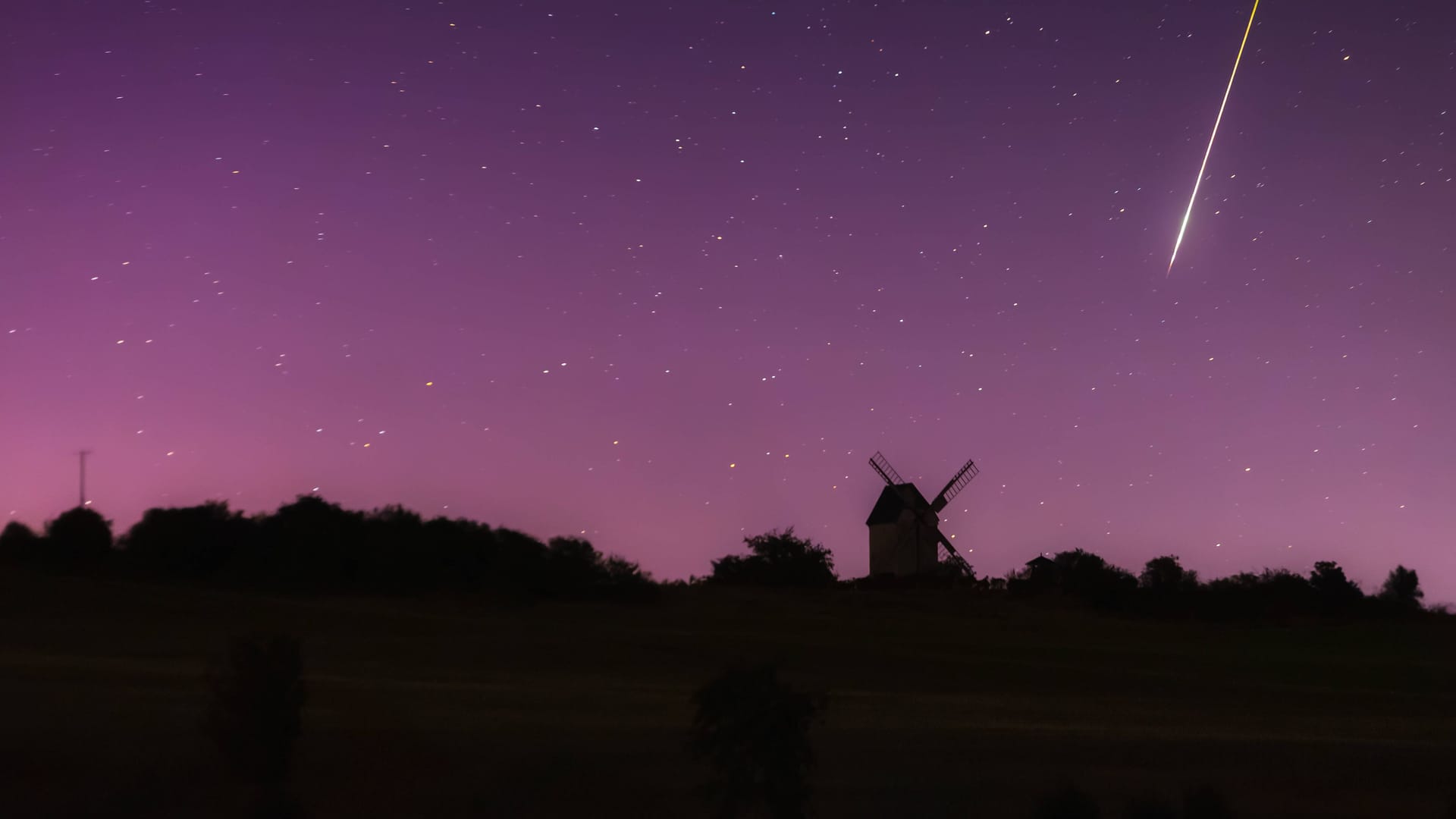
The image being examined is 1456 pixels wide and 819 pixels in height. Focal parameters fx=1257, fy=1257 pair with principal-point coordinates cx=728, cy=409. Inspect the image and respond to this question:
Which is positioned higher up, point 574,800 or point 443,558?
point 443,558

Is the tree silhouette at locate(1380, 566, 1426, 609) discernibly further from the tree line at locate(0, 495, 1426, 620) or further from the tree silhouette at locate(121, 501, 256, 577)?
the tree silhouette at locate(121, 501, 256, 577)

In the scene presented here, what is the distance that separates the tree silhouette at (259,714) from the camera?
43.6 feet

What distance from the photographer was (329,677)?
75.6 feet

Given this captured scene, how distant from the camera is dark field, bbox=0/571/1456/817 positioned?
13.8m

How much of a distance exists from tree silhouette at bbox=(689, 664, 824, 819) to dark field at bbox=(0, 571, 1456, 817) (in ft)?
4.93

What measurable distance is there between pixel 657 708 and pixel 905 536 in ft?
146

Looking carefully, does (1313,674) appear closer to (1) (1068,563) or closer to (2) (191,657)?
(1) (1068,563)

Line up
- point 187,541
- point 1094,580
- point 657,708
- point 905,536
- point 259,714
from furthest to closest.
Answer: point 905,536 < point 1094,580 < point 187,541 < point 657,708 < point 259,714

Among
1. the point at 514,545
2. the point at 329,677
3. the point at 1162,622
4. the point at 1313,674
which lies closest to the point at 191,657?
the point at 329,677

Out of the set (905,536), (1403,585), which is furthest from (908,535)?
(1403,585)

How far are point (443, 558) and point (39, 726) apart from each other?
26255mm

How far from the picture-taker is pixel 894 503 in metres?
64.9

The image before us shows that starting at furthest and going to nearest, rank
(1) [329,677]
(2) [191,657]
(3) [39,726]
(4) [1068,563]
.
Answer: (4) [1068,563], (2) [191,657], (1) [329,677], (3) [39,726]

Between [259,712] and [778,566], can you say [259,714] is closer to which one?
[259,712]
